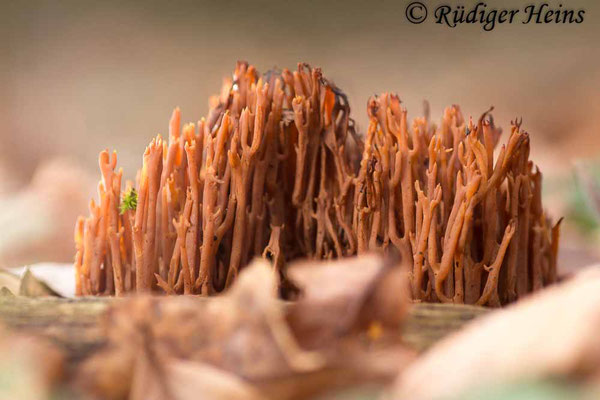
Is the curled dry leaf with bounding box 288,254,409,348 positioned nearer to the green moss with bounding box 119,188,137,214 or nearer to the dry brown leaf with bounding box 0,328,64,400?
the dry brown leaf with bounding box 0,328,64,400

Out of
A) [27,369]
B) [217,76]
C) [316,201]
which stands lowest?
[27,369]

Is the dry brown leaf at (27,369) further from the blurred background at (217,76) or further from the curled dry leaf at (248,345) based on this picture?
the blurred background at (217,76)

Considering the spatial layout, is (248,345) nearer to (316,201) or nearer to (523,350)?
(523,350)

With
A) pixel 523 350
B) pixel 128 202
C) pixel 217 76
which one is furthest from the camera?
pixel 217 76

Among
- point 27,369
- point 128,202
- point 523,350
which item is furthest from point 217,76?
point 523,350

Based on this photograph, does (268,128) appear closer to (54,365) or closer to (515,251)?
(515,251)

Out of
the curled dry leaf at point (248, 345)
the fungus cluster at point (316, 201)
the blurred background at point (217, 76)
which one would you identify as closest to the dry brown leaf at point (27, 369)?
the curled dry leaf at point (248, 345)
